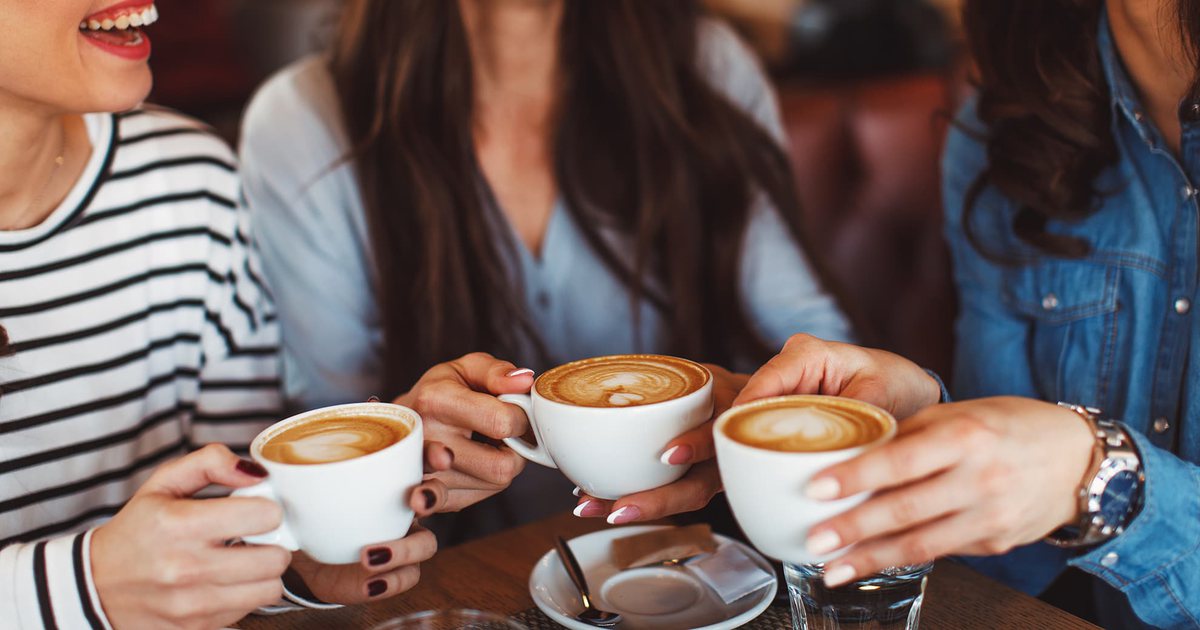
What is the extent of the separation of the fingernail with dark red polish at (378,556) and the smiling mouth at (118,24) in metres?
0.70

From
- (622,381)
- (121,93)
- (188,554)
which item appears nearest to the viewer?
(188,554)

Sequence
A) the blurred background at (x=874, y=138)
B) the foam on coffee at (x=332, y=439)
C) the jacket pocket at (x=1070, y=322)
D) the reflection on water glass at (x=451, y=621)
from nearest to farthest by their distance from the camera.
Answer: the foam on coffee at (x=332, y=439), the reflection on water glass at (x=451, y=621), the jacket pocket at (x=1070, y=322), the blurred background at (x=874, y=138)

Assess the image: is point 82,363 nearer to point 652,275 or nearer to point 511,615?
point 511,615

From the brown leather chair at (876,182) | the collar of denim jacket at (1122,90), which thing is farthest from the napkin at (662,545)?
the brown leather chair at (876,182)

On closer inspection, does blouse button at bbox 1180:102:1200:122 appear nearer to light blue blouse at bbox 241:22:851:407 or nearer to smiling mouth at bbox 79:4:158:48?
light blue blouse at bbox 241:22:851:407

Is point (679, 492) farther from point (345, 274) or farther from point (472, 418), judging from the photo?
point (345, 274)

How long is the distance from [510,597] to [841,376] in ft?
1.22

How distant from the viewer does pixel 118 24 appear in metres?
1.20

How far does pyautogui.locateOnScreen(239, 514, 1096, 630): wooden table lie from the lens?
3.05ft

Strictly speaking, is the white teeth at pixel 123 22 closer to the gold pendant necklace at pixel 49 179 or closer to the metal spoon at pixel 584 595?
the gold pendant necklace at pixel 49 179

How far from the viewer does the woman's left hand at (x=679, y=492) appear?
844 mm

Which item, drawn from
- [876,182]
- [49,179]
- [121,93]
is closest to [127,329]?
[49,179]

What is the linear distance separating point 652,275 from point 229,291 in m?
0.65

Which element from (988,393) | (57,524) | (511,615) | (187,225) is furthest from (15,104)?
(988,393)
